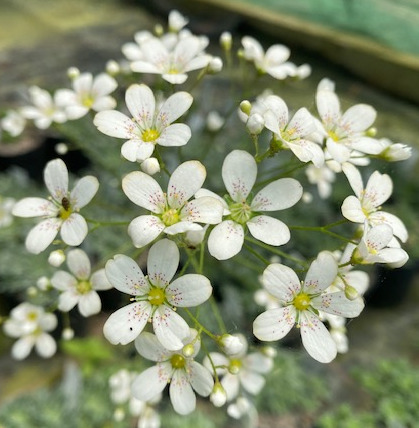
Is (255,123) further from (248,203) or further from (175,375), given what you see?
(175,375)

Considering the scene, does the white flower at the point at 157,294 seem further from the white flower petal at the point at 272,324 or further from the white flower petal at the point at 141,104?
the white flower petal at the point at 141,104

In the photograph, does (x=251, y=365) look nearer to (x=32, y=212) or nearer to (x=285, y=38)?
(x=32, y=212)

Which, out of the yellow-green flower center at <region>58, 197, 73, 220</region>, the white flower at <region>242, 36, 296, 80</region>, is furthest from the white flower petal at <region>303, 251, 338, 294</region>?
the white flower at <region>242, 36, 296, 80</region>

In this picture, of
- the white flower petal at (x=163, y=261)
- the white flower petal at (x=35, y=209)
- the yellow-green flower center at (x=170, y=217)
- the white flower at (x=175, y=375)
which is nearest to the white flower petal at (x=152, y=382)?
the white flower at (x=175, y=375)

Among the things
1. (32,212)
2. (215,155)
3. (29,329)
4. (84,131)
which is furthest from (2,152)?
(32,212)

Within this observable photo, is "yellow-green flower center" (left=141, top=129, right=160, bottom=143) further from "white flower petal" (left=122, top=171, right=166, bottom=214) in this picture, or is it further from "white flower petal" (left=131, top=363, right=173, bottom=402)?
"white flower petal" (left=131, top=363, right=173, bottom=402)

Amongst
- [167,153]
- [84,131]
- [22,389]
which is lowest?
[22,389]
